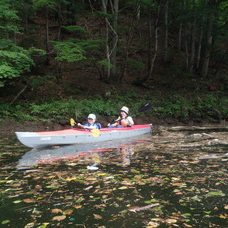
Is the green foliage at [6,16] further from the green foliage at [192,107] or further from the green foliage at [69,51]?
the green foliage at [192,107]

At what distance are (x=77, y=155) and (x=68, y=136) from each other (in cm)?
133

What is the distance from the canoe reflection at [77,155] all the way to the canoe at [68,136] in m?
0.20

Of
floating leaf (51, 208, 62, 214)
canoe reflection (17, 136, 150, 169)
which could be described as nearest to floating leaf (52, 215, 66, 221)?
floating leaf (51, 208, 62, 214)

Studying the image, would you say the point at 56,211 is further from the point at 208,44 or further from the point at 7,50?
the point at 208,44

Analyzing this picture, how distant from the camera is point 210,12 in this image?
1636cm

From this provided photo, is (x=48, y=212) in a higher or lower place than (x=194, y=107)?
lower

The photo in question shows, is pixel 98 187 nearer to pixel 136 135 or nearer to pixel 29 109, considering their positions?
pixel 136 135

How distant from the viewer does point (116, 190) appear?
3.68 m

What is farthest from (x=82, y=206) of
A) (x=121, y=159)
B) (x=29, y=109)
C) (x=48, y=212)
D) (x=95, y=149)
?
(x=29, y=109)

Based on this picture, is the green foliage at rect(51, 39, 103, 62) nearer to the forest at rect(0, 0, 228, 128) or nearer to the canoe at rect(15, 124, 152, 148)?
the forest at rect(0, 0, 228, 128)

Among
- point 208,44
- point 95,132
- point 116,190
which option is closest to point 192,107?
point 208,44

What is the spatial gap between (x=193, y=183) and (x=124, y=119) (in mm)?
6488

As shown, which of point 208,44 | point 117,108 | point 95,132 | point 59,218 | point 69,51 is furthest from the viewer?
point 208,44

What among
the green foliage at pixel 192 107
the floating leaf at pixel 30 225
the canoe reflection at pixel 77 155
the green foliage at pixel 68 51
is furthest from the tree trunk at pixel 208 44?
the floating leaf at pixel 30 225
